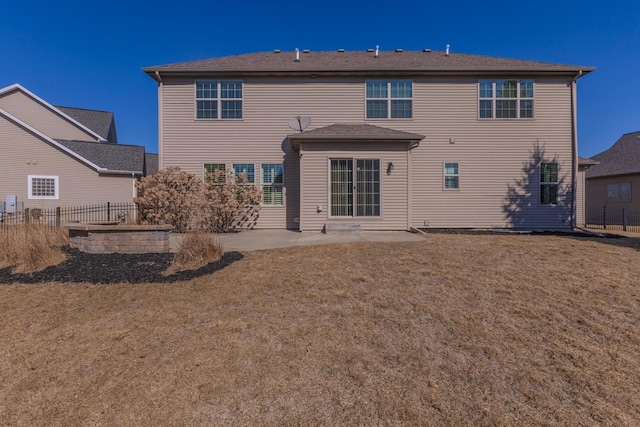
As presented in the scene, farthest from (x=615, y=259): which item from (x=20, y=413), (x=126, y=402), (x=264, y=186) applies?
(x=264, y=186)

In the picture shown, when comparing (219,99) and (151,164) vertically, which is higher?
(219,99)

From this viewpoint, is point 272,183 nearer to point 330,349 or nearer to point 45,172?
point 330,349

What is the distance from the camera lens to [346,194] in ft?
36.1

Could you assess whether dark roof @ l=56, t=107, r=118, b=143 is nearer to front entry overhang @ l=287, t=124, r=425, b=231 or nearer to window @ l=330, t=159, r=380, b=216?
front entry overhang @ l=287, t=124, r=425, b=231

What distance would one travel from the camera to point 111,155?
17422 mm

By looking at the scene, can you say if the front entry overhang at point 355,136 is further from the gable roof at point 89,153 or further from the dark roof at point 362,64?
the gable roof at point 89,153

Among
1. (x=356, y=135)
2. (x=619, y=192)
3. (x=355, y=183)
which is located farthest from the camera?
(x=619, y=192)

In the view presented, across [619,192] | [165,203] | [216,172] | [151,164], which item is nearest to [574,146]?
[619,192]

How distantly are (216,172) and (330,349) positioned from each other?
10045mm

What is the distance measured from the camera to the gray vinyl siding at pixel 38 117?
20.5m

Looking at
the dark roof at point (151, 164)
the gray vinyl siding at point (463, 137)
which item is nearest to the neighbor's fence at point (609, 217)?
the gray vinyl siding at point (463, 137)

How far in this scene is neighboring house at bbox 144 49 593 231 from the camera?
40.4 feet

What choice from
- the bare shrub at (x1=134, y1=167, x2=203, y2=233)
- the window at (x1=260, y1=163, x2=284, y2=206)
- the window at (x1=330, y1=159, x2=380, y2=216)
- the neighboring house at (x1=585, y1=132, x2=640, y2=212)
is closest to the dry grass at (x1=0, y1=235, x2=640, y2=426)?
the window at (x1=330, y1=159, x2=380, y2=216)

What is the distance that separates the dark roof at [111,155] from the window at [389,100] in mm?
12962
